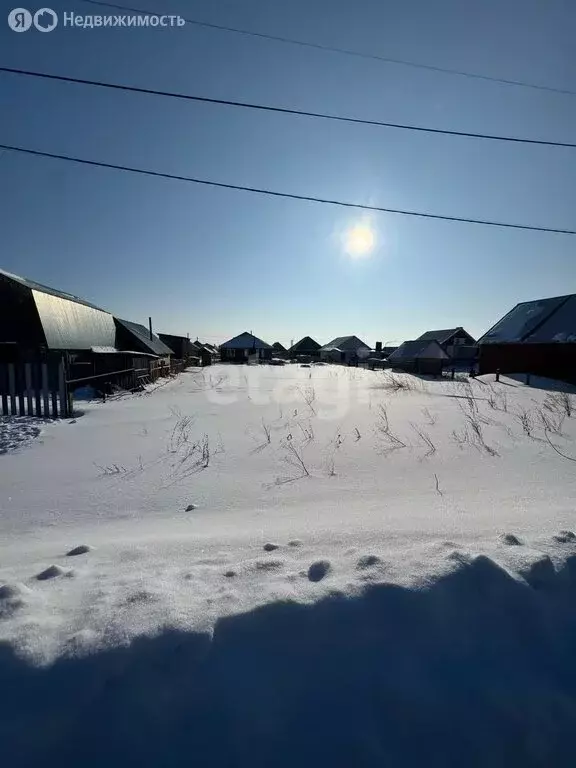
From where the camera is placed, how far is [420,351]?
3962 centimetres

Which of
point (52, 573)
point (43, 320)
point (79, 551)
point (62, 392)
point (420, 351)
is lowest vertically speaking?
point (79, 551)

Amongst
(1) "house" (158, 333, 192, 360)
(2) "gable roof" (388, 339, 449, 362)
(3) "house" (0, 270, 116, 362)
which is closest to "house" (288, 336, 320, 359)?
(2) "gable roof" (388, 339, 449, 362)

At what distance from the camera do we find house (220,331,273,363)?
6612cm

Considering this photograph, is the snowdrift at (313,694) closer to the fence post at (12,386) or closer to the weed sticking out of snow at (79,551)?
the weed sticking out of snow at (79,551)

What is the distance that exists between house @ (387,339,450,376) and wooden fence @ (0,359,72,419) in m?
33.1

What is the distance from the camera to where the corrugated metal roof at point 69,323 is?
15.4 meters

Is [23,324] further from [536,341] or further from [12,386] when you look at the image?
[536,341]

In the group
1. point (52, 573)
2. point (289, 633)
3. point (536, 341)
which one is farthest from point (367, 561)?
point (536, 341)

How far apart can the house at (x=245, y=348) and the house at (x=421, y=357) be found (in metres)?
28.9

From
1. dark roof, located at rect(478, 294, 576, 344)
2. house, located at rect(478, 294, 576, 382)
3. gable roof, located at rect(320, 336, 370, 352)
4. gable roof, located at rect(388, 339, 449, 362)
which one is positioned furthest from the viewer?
gable roof, located at rect(320, 336, 370, 352)

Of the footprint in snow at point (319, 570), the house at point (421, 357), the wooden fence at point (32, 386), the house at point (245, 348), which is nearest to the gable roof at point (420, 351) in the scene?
the house at point (421, 357)

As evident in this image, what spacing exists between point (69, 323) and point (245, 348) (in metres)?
49.0

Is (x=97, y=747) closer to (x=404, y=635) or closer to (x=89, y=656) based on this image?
(x=89, y=656)

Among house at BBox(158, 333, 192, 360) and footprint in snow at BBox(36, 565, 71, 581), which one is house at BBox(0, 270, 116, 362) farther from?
house at BBox(158, 333, 192, 360)
